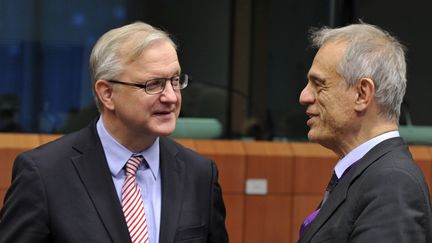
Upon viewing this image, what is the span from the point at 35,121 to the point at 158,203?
12.2 ft

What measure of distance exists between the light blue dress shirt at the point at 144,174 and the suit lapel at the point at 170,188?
0.09ft

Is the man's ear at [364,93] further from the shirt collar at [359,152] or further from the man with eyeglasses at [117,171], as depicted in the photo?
the man with eyeglasses at [117,171]

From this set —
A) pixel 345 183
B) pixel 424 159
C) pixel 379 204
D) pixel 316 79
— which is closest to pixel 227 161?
pixel 424 159

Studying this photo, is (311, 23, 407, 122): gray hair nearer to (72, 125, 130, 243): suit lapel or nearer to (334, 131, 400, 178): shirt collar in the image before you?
(334, 131, 400, 178): shirt collar

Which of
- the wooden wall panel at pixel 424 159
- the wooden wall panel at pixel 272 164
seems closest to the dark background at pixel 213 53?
the wooden wall panel at pixel 272 164

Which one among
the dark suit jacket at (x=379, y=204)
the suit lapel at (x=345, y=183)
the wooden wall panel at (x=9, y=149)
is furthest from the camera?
the wooden wall panel at (x=9, y=149)

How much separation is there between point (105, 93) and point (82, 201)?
1.33 feet

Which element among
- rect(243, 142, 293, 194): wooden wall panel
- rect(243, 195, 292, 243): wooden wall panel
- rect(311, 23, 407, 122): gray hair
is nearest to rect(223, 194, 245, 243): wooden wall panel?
rect(243, 195, 292, 243): wooden wall panel

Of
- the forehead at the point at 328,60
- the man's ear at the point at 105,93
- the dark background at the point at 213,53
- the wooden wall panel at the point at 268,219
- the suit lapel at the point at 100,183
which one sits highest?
the forehead at the point at 328,60

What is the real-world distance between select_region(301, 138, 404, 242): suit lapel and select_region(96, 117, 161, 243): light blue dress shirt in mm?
632

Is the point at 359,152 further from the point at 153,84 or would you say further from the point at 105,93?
the point at 105,93

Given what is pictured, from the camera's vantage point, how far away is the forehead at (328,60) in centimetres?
304

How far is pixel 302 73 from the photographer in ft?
→ 24.1

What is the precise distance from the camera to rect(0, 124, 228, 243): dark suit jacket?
3.26 metres
